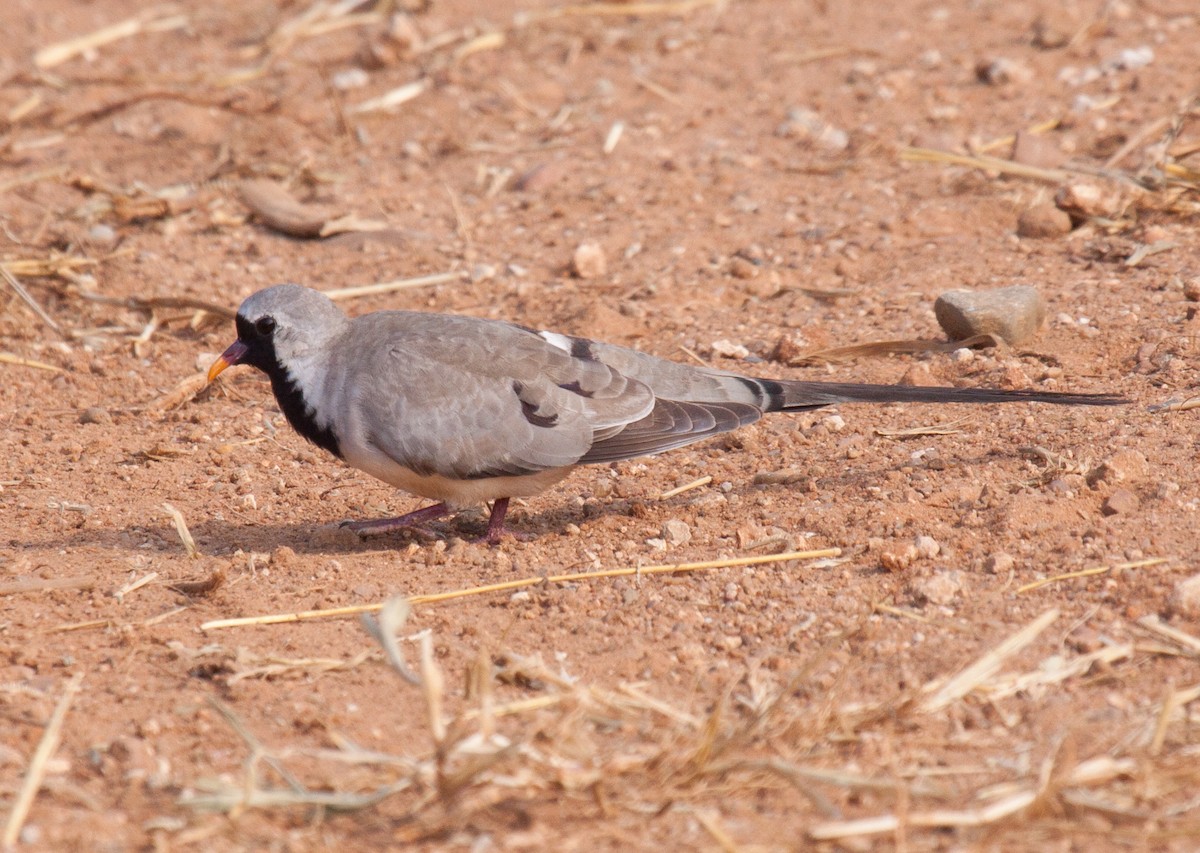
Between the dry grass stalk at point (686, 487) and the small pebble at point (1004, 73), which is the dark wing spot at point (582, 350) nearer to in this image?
→ the dry grass stalk at point (686, 487)

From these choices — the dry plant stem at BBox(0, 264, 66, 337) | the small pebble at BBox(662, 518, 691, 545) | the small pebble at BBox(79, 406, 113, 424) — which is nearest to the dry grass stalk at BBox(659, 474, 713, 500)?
the small pebble at BBox(662, 518, 691, 545)

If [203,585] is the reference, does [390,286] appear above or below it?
below

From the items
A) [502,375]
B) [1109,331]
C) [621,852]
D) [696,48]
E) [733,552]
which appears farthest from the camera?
[696,48]

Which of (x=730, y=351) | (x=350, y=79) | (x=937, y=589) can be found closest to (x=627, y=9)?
(x=350, y=79)

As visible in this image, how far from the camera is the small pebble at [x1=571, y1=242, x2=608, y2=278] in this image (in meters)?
7.00

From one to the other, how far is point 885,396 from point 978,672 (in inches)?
61.8

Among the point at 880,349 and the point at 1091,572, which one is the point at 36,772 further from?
the point at 880,349

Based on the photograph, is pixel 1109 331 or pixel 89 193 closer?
pixel 1109 331

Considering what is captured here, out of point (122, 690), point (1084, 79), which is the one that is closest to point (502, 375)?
point (122, 690)

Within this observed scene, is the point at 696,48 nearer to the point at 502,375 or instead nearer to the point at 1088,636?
the point at 502,375

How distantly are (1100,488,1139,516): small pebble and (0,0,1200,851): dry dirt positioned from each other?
0.06 feet

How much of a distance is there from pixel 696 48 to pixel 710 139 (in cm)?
133

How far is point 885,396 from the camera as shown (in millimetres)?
5043

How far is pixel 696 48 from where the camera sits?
9.22 m
